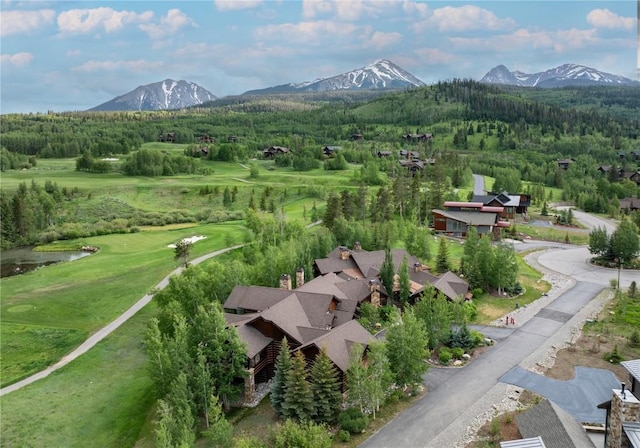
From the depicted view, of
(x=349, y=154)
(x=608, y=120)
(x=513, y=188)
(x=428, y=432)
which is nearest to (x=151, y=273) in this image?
(x=428, y=432)

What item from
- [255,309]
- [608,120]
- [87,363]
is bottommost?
[87,363]

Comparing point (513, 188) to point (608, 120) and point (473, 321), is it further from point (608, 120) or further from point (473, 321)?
point (608, 120)

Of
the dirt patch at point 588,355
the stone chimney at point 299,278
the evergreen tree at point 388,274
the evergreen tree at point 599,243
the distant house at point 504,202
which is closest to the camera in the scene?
the dirt patch at point 588,355

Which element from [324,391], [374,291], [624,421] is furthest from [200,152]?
[624,421]

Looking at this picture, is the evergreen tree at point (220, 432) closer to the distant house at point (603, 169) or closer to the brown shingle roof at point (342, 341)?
the brown shingle roof at point (342, 341)

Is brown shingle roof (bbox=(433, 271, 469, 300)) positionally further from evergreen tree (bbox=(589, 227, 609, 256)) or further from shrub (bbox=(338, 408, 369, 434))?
evergreen tree (bbox=(589, 227, 609, 256))

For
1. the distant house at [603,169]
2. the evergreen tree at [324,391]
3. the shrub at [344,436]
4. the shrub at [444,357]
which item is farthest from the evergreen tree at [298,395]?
the distant house at [603,169]

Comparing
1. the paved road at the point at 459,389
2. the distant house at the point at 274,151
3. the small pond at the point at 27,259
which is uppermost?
the distant house at the point at 274,151

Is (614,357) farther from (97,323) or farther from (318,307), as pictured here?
(97,323)
